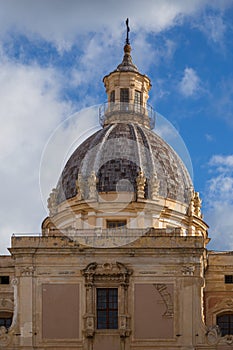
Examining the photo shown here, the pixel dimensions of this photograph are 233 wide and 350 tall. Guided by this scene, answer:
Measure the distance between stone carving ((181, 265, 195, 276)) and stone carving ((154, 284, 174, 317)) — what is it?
1.41m

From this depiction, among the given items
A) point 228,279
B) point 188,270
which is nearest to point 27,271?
point 188,270

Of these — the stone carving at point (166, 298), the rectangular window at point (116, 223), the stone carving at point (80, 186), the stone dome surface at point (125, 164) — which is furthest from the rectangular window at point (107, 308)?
the stone carving at point (80, 186)

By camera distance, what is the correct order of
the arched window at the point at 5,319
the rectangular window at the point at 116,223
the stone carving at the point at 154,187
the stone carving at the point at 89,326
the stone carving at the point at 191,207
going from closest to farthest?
the stone carving at the point at 89,326
the arched window at the point at 5,319
the rectangular window at the point at 116,223
the stone carving at the point at 154,187
the stone carving at the point at 191,207

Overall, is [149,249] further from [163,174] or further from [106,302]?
[163,174]

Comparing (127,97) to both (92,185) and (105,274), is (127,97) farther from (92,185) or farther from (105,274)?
(105,274)

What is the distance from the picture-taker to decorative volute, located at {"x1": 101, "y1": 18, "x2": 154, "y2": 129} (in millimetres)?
80062

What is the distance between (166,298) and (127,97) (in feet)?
66.3

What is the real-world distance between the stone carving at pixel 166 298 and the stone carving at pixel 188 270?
1.41 meters

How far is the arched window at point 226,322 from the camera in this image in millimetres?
69500

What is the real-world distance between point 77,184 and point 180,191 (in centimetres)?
715

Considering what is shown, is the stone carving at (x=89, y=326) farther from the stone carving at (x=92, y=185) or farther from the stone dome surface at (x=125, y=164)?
the stone dome surface at (x=125, y=164)

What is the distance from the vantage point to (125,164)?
74.5 metres

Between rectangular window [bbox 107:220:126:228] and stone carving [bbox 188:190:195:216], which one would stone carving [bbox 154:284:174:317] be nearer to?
rectangular window [bbox 107:220:126:228]

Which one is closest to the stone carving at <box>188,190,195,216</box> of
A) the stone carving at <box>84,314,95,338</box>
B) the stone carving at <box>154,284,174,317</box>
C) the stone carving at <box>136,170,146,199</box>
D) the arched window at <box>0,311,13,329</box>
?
the stone carving at <box>136,170,146,199</box>
